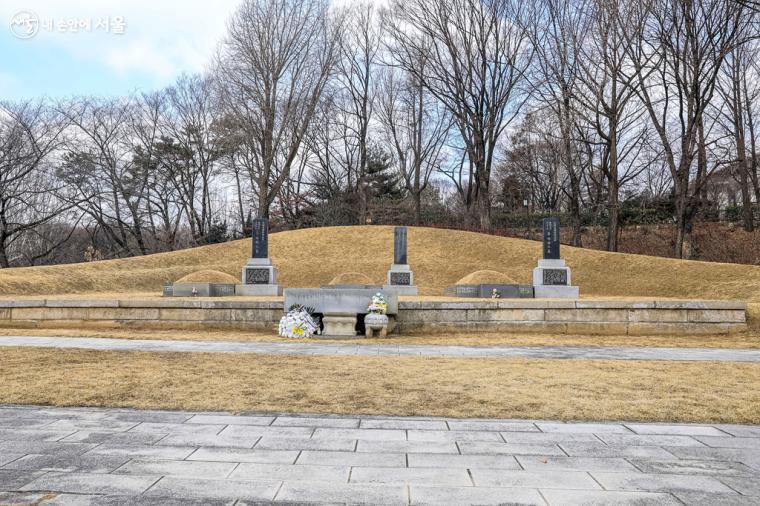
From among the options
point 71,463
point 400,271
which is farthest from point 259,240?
point 71,463

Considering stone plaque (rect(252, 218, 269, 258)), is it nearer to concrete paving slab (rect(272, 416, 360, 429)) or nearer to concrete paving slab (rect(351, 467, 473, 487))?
concrete paving slab (rect(272, 416, 360, 429))

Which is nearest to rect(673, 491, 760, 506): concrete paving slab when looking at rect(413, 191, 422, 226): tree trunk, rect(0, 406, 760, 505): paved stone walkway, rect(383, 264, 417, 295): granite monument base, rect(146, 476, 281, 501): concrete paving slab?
rect(0, 406, 760, 505): paved stone walkway

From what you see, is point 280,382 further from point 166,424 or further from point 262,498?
point 262,498

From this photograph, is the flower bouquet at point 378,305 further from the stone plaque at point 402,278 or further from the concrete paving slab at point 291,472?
the stone plaque at point 402,278

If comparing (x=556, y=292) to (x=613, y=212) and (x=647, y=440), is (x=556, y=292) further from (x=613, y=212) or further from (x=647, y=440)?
(x=647, y=440)

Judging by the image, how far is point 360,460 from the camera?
324 cm

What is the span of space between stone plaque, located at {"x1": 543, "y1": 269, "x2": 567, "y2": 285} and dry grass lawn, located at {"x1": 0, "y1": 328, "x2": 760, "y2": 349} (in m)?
7.00

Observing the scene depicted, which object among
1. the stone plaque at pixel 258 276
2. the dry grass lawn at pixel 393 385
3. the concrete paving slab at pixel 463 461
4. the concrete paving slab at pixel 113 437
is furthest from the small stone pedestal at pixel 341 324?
the stone plaque at pixel 258 276

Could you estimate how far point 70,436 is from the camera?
3.71m

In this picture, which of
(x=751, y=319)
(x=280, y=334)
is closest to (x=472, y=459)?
(x=280, y=334)

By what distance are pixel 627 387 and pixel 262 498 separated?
4503mm

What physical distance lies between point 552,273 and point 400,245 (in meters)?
5.68

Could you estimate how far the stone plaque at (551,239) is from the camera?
17.8 meters

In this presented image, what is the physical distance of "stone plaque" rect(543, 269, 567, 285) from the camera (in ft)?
57.9
